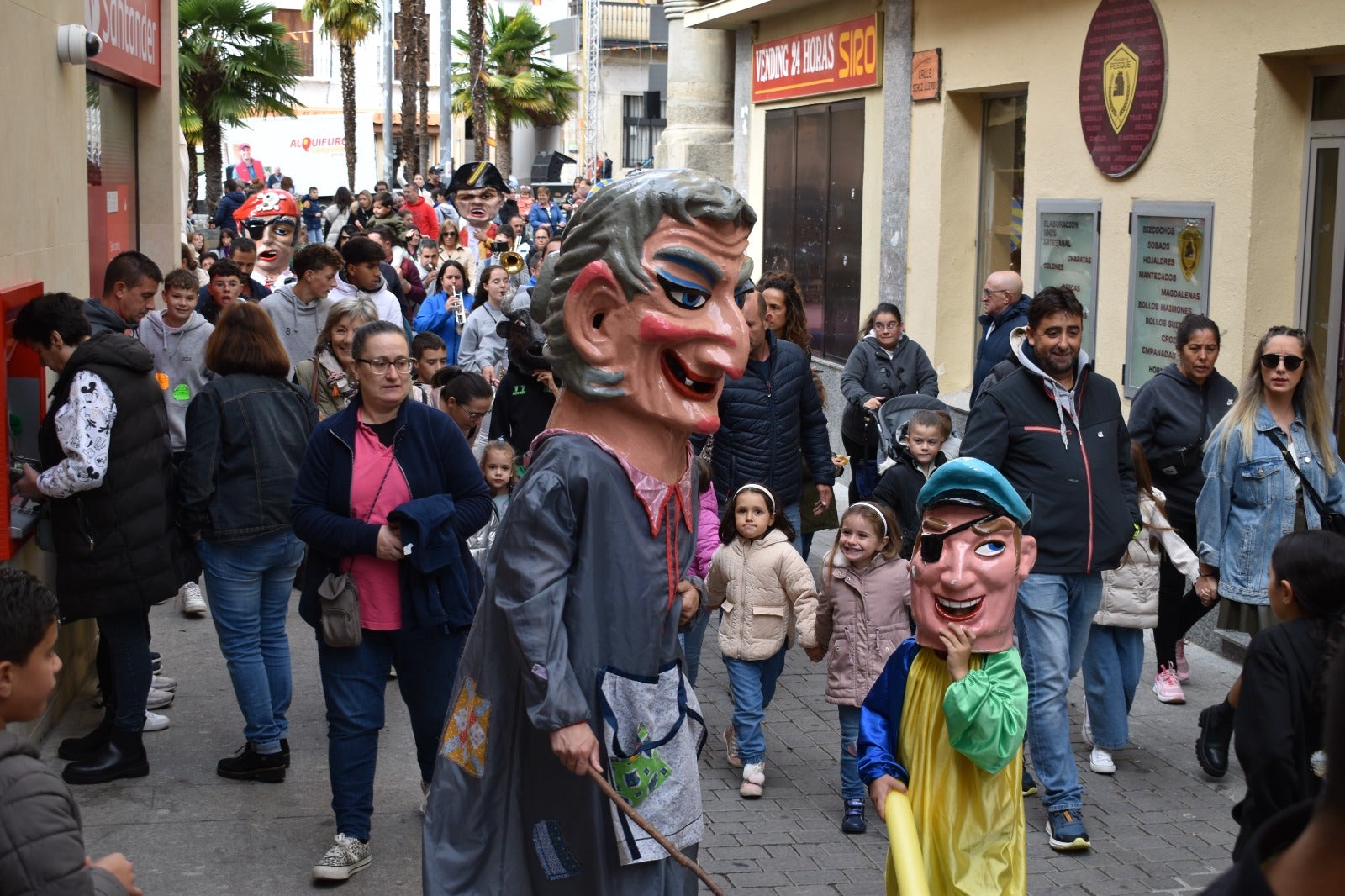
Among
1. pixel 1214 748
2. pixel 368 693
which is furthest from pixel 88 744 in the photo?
pixel 1214 748

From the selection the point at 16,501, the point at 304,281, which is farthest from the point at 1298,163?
the point at 16,501

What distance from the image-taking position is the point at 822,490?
7895mm

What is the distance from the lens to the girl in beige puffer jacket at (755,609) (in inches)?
253

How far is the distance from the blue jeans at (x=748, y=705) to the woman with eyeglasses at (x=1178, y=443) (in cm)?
233

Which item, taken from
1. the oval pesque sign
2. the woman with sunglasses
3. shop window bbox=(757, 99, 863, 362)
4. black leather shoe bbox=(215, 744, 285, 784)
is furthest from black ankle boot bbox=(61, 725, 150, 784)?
shop window bbox=(757, 99, 863, 362)

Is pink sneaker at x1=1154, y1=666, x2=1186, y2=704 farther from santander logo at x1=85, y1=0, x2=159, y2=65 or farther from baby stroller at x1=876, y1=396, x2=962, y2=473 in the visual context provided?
santander logo at x1=85, y1=0, x2=159, y2=65

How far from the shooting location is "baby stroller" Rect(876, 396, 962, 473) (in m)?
7.60

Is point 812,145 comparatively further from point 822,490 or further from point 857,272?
point 822,490

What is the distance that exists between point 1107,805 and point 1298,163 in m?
4.31

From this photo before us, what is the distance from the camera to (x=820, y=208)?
15.9 m

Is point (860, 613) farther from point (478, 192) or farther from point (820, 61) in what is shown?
point (820, 61)

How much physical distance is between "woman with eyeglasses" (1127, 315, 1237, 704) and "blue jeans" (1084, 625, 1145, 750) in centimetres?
89

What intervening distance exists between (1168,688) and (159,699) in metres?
4.84

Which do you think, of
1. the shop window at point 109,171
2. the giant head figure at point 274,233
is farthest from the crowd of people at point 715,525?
the giant head figure at point 274,233
